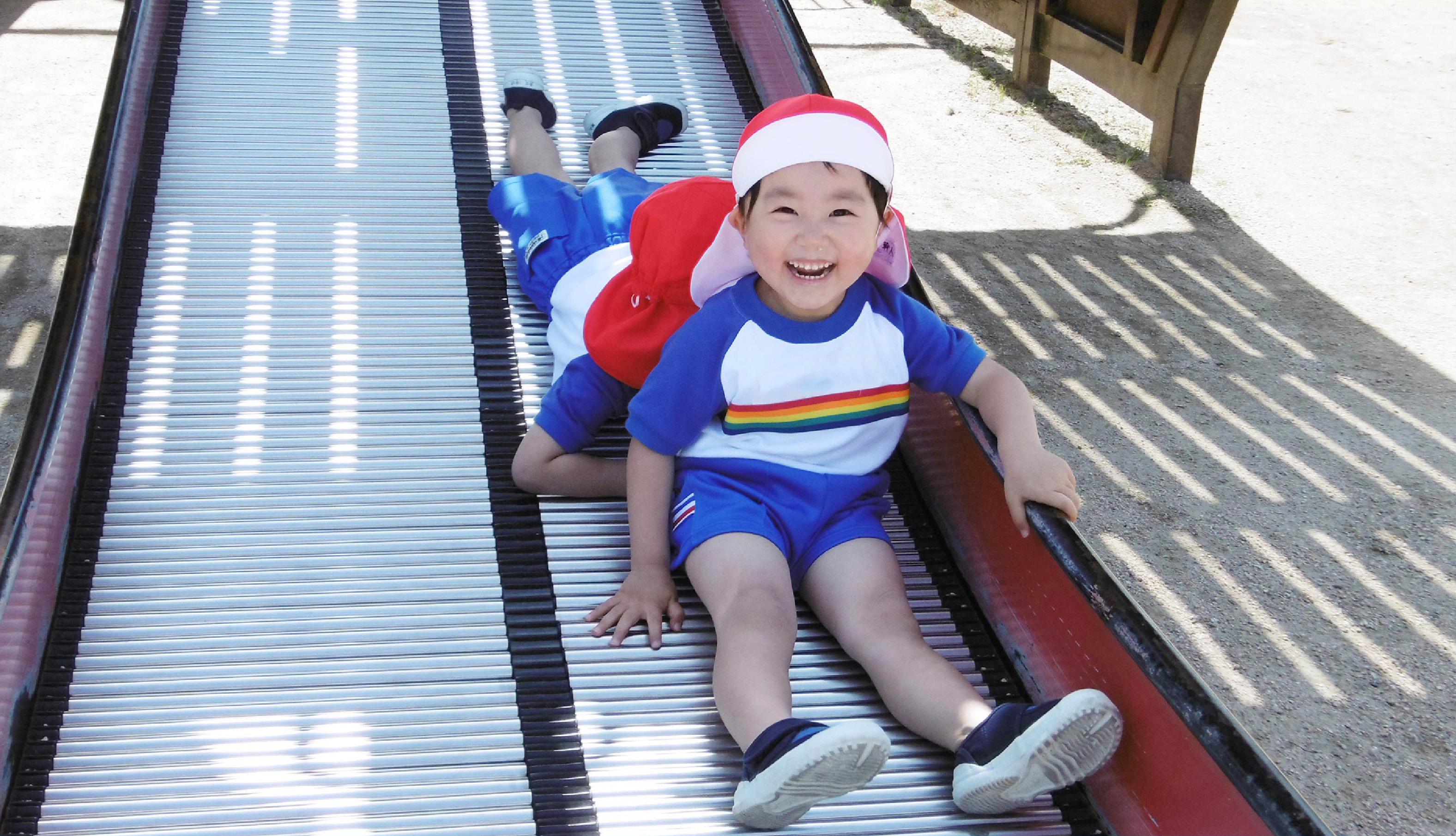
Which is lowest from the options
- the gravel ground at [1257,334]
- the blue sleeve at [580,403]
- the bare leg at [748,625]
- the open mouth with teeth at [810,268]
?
the gravel ground at [1257,334]

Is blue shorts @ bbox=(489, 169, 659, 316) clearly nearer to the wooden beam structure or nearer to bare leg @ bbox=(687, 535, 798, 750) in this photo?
bare leg @ bbox=(687, 535, 798, 750)

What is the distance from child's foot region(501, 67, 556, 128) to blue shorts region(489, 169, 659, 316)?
0.41 meters

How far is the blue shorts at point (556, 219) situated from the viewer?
114 inches

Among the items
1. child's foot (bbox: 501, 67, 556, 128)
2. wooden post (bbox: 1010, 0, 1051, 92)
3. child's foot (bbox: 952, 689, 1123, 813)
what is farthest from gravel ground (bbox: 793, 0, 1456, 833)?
child's foot (bbox: 501, 67, 556, 128)

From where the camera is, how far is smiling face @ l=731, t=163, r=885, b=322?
2.04 metres

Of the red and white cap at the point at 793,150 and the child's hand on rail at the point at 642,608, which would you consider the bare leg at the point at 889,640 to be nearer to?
the child's hand on rail at the point at 642,608

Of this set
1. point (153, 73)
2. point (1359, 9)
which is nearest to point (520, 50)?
point (153, 73)

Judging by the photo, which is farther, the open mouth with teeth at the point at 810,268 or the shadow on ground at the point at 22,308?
the shadow on ground at the point at 22,308

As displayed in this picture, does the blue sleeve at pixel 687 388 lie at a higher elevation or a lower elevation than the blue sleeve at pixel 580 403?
higher

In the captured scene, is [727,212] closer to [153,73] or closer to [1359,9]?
[153,73]

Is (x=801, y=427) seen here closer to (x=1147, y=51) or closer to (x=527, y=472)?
(x=527, y=472)

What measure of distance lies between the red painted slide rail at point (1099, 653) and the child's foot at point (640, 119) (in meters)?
1.17

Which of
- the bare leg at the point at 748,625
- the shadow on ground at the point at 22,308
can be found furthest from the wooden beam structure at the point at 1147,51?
the shadow on ground at the point at 22,308

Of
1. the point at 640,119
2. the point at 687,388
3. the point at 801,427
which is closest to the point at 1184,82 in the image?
the point at 640,119
